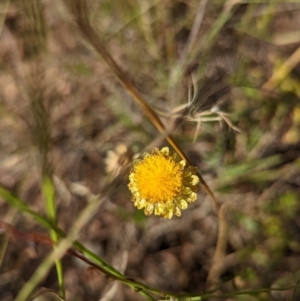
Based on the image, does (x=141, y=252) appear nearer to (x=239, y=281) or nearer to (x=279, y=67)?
(x=239, y=281)

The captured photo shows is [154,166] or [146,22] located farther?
[146,22]

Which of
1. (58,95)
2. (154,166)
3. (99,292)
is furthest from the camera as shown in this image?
(58,95)

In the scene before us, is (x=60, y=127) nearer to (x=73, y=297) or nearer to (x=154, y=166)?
(x=73, y=297)

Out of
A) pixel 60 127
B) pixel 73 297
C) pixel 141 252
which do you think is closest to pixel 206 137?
pixel 141 252

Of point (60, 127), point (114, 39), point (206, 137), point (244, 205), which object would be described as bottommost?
point (244, 205)

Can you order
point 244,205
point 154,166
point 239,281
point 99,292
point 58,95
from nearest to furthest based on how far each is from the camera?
point 154,166, point 239,281, point 244,205, point 99,292, point 58,95

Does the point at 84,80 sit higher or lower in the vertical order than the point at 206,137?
higher
